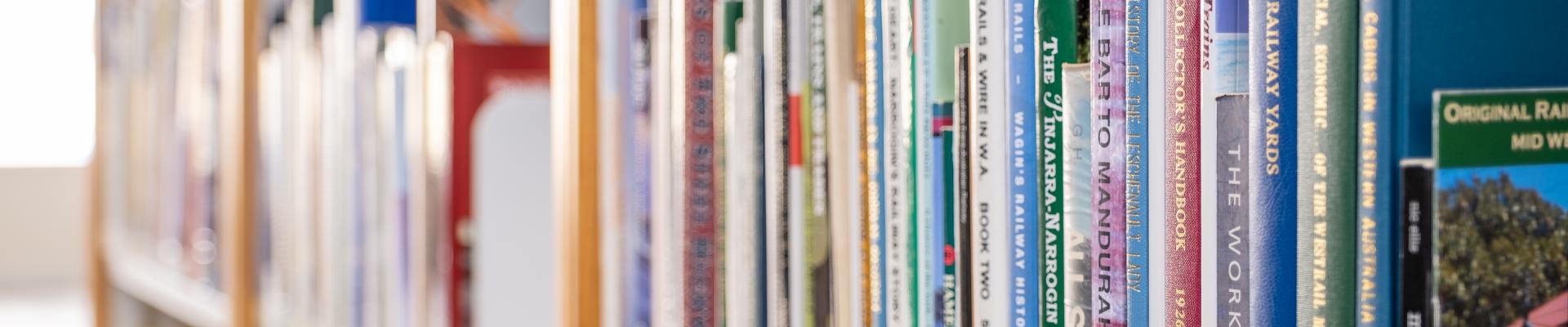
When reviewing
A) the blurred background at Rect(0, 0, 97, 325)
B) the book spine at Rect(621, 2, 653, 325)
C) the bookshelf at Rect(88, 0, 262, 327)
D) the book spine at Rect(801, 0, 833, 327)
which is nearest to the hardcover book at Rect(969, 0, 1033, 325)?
the book spine at Rect(801, 0, 833, 327)

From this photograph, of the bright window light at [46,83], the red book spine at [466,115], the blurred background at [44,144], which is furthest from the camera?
the bright window light at [46,83]

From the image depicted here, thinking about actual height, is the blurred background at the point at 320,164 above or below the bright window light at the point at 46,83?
below

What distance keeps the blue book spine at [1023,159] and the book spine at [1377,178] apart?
109mm

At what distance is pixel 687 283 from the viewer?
620mm

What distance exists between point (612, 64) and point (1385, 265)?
0.43 m

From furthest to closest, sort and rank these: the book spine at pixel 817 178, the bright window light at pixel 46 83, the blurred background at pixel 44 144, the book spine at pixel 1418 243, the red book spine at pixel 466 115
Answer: the bright window light at pixel 46 83 → the blurred background at pixel 44 144 → the red book spine at pixel 466 115 → the book spine at pixel 817 178 → the book spine at pixel 1418 243

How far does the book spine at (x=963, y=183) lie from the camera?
429 millimetres

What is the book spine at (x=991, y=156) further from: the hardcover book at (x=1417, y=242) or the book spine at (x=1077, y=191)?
the hardcover book at (x=1417, y=242)

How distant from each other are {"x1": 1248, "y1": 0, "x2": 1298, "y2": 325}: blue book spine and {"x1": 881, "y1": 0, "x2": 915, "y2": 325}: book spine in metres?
0.15

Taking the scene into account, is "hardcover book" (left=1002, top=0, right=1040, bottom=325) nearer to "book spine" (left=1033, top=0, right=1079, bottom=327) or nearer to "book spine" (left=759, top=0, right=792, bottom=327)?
"book spine" (left=1033, top=0, right=1079, bottom=327)

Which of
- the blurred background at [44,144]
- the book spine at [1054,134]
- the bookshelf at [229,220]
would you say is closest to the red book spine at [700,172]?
the book spine at [1054,134]

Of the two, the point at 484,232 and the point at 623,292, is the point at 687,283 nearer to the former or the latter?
the point at 623,292

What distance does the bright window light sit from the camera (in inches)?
174

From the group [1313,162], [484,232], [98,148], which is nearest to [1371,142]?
[1313,162]
